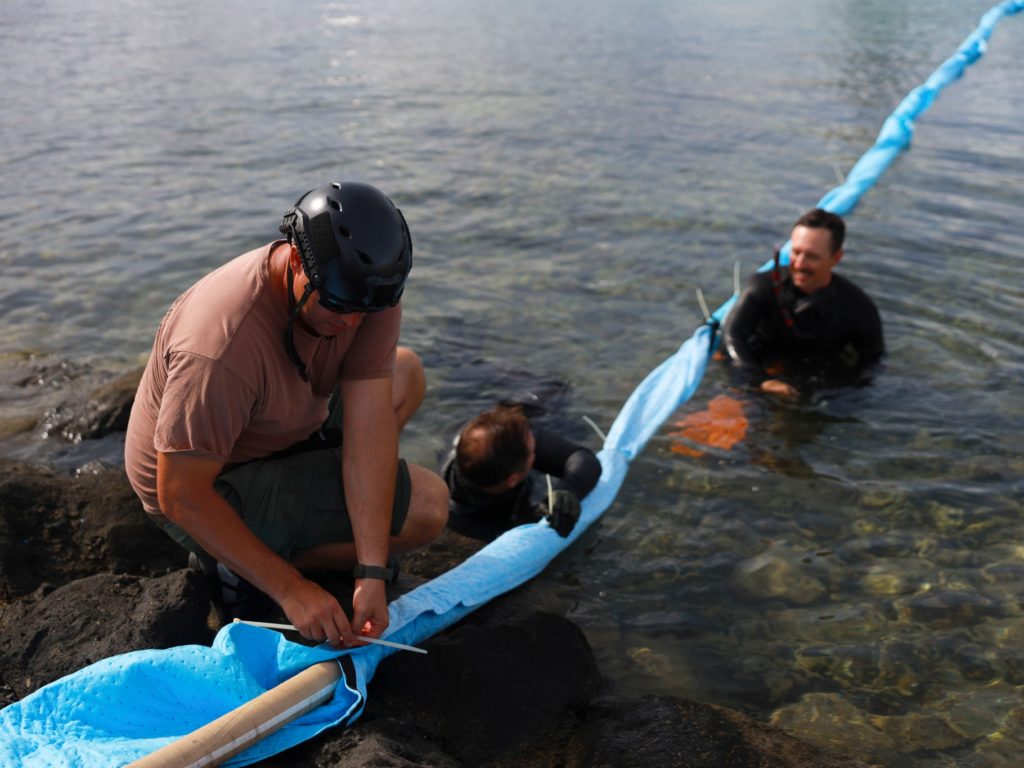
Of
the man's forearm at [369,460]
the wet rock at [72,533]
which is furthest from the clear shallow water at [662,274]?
the man's forearm at [369,460]

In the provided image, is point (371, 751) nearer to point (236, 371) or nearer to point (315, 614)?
point (315, 614)

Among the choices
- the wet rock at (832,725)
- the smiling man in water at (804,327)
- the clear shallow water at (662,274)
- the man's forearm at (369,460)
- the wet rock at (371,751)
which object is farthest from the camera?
the smiling man in water at (804,327)

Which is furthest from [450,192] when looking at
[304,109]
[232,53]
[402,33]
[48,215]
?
[402,33]

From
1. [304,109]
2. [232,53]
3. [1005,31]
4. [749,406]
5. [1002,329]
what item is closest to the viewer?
[749,406]

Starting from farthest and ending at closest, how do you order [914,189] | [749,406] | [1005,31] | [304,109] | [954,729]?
1. [1005,31]
2. [304,109]
3. [914,189]
4. [749,406]
5. [954,729]

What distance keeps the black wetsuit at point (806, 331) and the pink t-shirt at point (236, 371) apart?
383cm

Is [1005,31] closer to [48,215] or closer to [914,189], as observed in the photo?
[914,189]

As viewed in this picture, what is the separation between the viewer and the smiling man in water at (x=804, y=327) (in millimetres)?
6863

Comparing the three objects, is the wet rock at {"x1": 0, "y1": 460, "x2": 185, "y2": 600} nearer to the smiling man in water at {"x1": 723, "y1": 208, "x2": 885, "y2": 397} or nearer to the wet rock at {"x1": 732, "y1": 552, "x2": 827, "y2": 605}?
the wet rock at {"x1": 732, "y1": 552, "x2": 827, "y2": 605}

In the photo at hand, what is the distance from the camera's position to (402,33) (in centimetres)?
2445

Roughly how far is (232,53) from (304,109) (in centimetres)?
608

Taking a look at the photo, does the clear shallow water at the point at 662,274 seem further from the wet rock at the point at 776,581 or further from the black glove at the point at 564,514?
the black glove at the point at 564,514

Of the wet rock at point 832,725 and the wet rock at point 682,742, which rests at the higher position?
the wet rock at point 682,742

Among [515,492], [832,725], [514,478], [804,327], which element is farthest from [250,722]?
[804,327]
